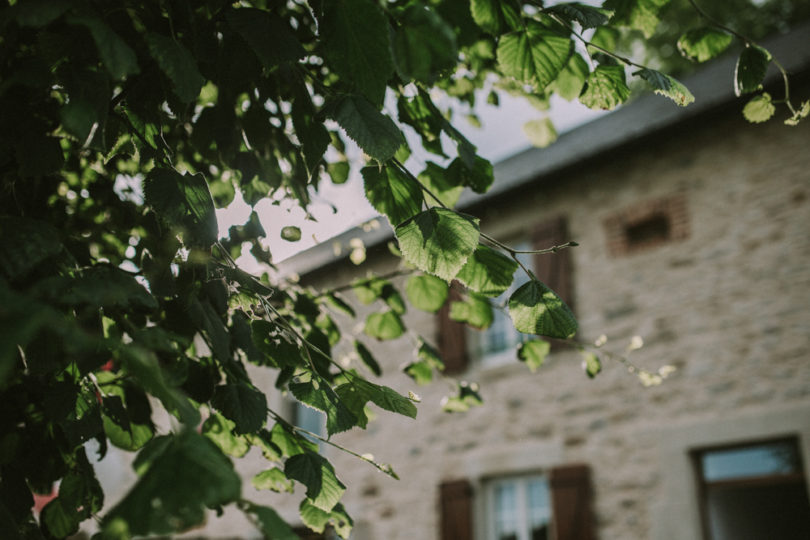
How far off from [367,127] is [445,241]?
10.0 inches

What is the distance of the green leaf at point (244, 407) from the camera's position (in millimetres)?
1502

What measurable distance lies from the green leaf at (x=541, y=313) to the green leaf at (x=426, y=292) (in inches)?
28.7

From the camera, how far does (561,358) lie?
692 centimetres

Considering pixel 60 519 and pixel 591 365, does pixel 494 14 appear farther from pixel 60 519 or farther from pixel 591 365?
pixel 60 519

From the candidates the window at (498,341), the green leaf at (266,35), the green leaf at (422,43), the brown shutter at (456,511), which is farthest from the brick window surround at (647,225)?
the green leaf at (422,43)

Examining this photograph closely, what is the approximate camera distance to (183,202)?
1300 millimetres

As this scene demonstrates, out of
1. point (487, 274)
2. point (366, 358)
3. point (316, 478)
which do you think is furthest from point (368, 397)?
point (366, 358)

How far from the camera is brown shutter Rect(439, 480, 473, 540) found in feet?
23.1

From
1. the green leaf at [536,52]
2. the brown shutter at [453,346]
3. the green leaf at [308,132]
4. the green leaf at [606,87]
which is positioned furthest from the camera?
the brown shutter at [453,346]

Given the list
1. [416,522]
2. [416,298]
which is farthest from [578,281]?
[416,298]

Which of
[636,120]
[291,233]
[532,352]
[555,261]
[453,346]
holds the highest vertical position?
[636,120]

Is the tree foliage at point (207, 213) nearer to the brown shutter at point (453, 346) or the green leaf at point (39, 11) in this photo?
the green leaf at point (39, 11)

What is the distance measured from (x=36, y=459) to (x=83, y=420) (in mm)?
282

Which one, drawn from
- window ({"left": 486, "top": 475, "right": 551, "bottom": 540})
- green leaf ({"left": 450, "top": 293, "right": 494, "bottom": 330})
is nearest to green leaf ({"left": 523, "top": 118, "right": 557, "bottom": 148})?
green leaf ({"left": 450, "top": 293, "right": 494, "bottom": 330})
